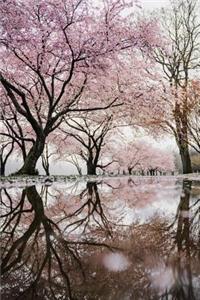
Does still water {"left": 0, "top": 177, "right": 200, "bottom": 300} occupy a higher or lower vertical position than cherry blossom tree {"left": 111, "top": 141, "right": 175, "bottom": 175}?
lower

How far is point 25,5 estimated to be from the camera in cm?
1772

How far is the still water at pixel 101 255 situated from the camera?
7.97ft

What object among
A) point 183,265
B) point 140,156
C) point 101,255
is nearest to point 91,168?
point 101,255

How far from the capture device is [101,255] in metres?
3.41

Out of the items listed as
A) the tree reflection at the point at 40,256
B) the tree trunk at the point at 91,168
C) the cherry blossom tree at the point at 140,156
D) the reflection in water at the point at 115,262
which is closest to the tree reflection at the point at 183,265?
the reflection in water at the point at 115,262

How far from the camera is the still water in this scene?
243 centimetres

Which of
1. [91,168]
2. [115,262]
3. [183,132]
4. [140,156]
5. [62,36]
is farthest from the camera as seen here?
[140,156]

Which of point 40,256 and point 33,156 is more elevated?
point 33,156

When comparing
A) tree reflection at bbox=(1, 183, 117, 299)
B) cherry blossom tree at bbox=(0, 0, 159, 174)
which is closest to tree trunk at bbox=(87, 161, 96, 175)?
cherry blossom tree at bbox=(0, 0, 159, 174)

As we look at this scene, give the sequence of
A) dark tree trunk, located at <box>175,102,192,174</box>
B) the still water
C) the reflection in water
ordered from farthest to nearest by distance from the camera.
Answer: dark tree trunk, located at <box>175,102,192,174</box> < the reflection in water < the still water

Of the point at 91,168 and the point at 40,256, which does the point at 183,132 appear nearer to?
the point at 91,168

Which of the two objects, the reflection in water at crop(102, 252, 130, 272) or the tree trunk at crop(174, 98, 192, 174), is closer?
Result: the reflection in water at crop(102, 252, 130, 272)

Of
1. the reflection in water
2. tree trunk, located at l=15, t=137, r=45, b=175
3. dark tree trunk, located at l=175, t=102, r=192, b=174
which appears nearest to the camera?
the reflection in water

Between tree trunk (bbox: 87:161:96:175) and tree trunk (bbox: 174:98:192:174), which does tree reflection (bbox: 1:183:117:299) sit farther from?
tree trunk (bbox: 87:161:96:175)
